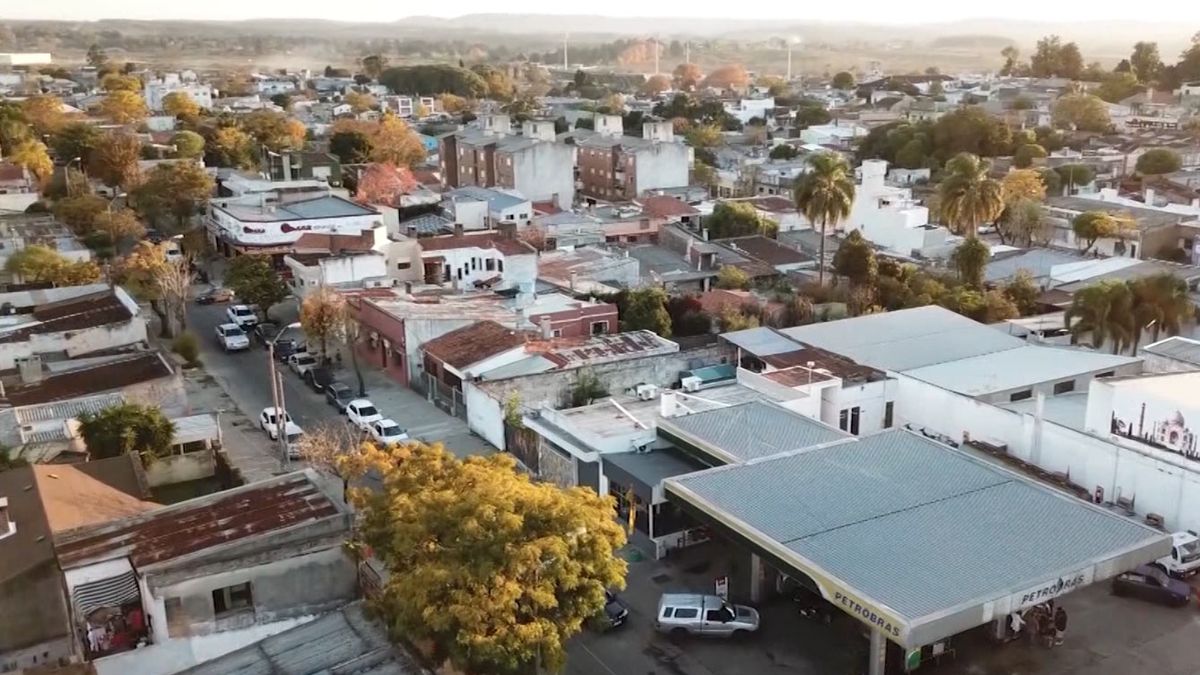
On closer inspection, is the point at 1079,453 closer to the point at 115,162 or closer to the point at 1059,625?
the point at 1059,625

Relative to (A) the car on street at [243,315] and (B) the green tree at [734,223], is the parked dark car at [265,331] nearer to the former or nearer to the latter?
(A) the car on street at [243,315]

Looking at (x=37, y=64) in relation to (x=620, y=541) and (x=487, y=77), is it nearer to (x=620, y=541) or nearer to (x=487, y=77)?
(x=487, y=77)

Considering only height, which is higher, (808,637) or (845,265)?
(845,265)

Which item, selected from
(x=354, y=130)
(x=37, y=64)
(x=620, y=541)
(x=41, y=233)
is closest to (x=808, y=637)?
(x=620, y=541)

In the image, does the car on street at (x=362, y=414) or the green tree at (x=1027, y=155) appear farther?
the green tree at (x=1027, y=155)

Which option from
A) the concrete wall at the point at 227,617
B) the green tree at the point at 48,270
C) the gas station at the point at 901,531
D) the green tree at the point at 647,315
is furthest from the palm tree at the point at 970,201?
the green tree at the point at 48,270

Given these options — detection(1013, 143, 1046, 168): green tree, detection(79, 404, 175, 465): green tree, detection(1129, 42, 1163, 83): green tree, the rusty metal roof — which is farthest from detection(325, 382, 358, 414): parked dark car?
detection(1129, 42, 1163, 83): green tree
